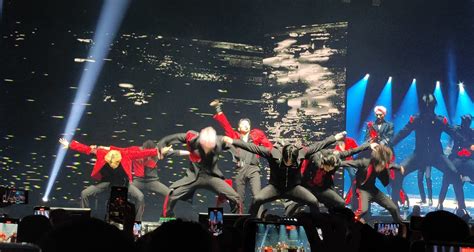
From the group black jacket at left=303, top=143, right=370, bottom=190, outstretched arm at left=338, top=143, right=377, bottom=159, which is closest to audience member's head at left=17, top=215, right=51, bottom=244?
black jacket at left=303, top=143, right=370, bottom=190

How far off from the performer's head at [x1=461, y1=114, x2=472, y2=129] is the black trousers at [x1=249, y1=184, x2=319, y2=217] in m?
5.28

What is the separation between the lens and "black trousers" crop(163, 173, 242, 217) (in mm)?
14602

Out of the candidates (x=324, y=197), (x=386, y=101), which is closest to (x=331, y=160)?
(x=324, y=197)

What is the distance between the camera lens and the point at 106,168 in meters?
14.7

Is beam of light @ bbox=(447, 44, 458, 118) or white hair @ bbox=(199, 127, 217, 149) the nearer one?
white hair @ bbox=(199, 127, 217, 149)

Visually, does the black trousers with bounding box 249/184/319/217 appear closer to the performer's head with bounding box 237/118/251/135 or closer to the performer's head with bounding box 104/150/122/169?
the performer's head with bounding box 237/118/251/135

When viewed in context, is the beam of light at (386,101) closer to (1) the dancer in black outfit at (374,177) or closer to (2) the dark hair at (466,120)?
(1) the dancer in black outfit at (374,177)

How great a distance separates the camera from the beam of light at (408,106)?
668 inches

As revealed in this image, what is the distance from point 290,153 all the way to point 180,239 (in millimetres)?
12904

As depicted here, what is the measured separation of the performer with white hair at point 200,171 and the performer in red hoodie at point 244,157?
37 cm

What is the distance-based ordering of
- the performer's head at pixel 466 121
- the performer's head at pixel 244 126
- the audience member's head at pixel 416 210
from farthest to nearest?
the performer's head at pixel 466 121
the audience member's head at pixel 416 210
the performer's head at pixel 244 126

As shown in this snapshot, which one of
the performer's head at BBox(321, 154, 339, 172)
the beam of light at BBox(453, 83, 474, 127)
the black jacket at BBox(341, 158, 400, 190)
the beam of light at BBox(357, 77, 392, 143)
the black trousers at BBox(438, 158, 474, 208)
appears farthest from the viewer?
the beam of light at BBox(453, 83, 474, 127)

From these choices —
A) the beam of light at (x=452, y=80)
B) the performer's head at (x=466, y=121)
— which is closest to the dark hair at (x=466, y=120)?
the performer's head at (x=466, y=121)

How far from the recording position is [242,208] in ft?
→ 48.7
